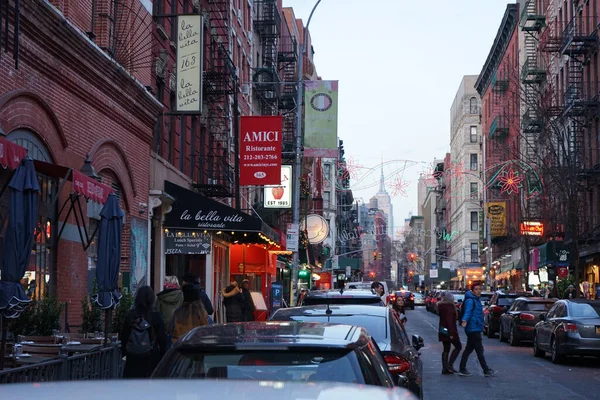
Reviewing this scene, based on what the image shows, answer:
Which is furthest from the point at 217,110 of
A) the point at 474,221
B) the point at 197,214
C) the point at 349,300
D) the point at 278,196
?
the point at 474,221

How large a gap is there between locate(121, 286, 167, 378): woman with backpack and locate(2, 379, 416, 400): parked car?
23.4 feet

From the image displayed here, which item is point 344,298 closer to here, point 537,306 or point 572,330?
point 572,330

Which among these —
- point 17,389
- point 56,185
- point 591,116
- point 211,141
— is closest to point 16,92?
point 56,185

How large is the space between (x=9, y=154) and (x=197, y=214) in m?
13.3

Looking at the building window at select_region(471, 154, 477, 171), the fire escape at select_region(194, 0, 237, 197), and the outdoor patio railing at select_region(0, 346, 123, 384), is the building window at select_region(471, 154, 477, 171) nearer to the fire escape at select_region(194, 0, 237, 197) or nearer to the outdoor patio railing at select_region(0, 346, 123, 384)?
the fire escape at select_region(194, 0, 237, 197)

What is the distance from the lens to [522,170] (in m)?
51.4

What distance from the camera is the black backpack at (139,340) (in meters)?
10.5

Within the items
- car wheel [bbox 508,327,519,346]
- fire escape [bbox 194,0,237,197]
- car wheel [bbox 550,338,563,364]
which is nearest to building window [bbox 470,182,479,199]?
fire escape [bbox 194,0,237,197]

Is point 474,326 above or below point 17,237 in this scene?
below

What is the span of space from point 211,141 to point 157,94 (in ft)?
24.9

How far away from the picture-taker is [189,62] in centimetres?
2230

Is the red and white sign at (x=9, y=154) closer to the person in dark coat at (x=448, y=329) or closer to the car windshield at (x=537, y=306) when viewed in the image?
the person in dark coat at (x=448, y=329)

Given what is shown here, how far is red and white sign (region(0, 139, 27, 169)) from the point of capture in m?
11.5

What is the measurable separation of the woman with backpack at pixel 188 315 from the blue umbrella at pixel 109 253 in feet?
5.61
